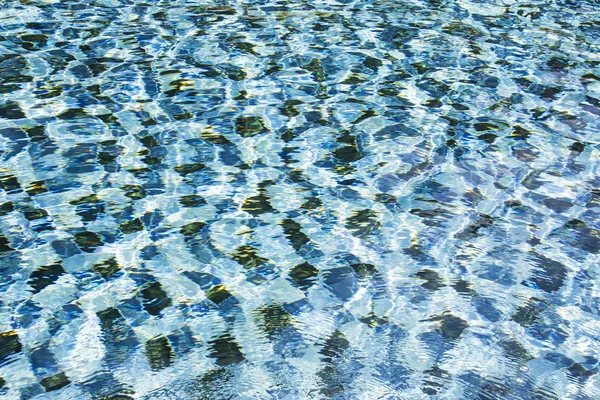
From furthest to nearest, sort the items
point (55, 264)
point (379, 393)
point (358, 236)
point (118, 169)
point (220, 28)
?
point (220, 28), point (118, 169), point (358, 236), point (55, 264), point (379, 393)

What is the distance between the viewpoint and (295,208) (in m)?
2.58

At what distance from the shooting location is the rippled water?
1954 millimetres

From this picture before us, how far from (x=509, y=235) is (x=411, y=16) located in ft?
7.02

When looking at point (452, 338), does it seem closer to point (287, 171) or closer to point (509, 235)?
point (509, 235)

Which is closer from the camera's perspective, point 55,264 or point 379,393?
point 379,393

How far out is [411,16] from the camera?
14.0 feet

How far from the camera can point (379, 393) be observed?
1.86 meters

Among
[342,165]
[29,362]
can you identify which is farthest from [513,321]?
[29,362]

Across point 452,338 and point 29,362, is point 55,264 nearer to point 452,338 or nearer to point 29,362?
point 29,362

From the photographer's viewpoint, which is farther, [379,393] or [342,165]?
[342,165]

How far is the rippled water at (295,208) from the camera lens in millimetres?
1954

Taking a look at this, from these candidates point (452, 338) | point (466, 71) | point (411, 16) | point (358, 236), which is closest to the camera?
point (452, 338)

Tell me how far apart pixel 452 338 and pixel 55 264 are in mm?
1258

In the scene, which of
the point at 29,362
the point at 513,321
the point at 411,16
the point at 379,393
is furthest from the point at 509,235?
the point at 411,16
